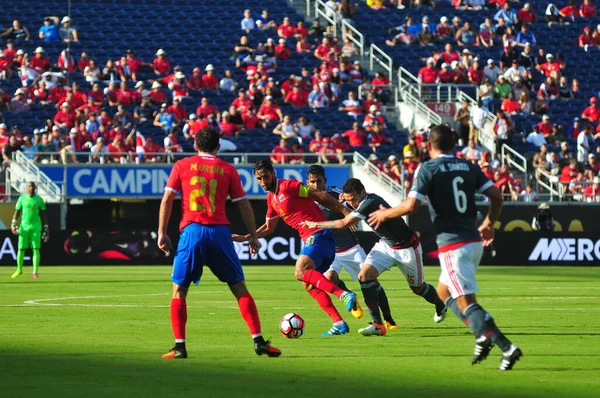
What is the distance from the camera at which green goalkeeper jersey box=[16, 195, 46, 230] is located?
2952cm

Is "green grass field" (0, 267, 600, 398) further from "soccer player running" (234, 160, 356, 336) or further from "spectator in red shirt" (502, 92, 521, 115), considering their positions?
"spectator in red shirt" (502, 92, 521, 115)

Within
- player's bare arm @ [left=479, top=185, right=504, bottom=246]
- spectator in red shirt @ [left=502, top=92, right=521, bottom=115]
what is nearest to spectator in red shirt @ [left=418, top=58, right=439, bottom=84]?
spectator in red shirt @ [left=502, top=92, right=521, bottom=115]

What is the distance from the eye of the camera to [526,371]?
1104cm

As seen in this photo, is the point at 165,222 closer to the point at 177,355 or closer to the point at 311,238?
the point at 177,355

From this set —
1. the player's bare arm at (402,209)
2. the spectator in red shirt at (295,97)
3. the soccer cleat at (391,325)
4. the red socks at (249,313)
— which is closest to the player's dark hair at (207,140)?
the red socks at (249,313)

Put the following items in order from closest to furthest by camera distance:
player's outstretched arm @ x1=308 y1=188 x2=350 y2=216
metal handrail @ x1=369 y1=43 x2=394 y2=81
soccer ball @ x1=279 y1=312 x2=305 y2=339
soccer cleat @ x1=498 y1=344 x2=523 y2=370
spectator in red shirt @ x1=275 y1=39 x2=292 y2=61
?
soccer cleat @ x1=498 y1=344 x2=523 y2=370
soccer ball @ x1=279 y1=312 x2=305 y2=339
player's outstretched arm @ x1=308 y1=188 x2=350 y2=216
spectator in red shirt @ x1=275 y1=39 x2=292 y2=61
metal handrail @ x1=369 y1=43 x2=394 y2=81

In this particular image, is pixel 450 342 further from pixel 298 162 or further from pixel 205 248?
pixel 298 162

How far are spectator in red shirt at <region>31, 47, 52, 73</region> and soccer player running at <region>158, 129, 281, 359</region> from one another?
3029cm

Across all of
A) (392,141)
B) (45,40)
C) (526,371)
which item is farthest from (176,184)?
(45,40)

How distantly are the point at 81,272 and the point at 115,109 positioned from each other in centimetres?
908

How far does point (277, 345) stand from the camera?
1356 cm

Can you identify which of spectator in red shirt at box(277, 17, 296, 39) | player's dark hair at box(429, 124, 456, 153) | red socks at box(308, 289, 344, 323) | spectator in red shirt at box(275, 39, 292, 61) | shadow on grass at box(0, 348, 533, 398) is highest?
player's dark hair at box(429, 124, 456, 153)

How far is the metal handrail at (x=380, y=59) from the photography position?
44.9 metres

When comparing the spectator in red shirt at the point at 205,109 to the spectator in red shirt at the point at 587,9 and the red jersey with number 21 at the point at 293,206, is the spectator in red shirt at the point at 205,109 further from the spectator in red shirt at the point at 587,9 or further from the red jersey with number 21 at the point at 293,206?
the red jersey with number 21 at the point at 293,206
